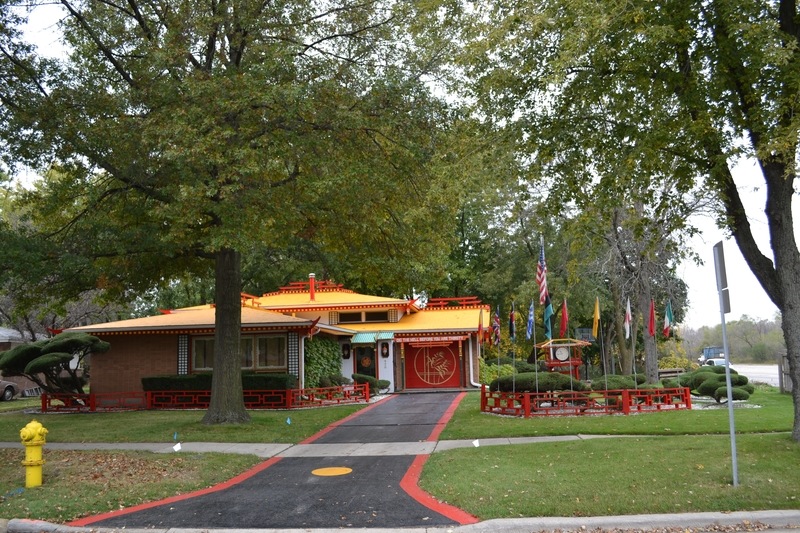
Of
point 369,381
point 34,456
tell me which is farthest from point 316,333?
point 34,456

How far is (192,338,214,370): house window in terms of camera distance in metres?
26.1

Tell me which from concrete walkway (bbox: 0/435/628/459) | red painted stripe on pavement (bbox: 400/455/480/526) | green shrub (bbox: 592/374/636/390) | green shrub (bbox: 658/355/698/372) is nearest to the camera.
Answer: red painted stripe on pavement (bbox: 400/455/480/526)

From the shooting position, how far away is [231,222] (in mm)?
14469

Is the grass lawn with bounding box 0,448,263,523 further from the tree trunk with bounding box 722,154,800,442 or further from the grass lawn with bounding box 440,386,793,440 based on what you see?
the tree trunk with bounding box 722,154,800,442

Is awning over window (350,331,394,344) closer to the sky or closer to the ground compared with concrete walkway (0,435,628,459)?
closer to the sky

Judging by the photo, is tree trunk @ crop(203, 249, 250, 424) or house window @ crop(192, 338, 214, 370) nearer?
tree trunk @ crop(203, 249, 250, 424)

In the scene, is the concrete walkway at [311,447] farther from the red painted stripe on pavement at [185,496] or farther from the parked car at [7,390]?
the parked car at [7,390]

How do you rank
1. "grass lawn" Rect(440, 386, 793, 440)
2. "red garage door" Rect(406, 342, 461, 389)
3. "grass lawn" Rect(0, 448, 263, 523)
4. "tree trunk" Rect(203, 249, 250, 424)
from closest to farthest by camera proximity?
"grass lawn" Rect(0, 448, 263, 523), "grass lawn" Rect(440, 386, 793, 440), "tree trunk" Rect(203, 249, 250, 424), "red garage door" Rect(406, 342, 461, 389)

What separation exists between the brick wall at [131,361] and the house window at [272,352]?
3.28 metres

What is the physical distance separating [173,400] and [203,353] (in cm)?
254

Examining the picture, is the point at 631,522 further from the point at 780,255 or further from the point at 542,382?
the point at 542,382

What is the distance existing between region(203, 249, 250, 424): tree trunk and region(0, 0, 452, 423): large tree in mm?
39

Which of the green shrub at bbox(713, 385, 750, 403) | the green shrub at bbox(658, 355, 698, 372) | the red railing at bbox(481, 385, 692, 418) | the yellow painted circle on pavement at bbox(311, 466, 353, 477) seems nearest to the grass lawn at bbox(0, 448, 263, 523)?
the yellow painted circle on pavement at bbox(311, 466, 353, 477)

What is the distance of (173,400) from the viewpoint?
2414 centimetres
